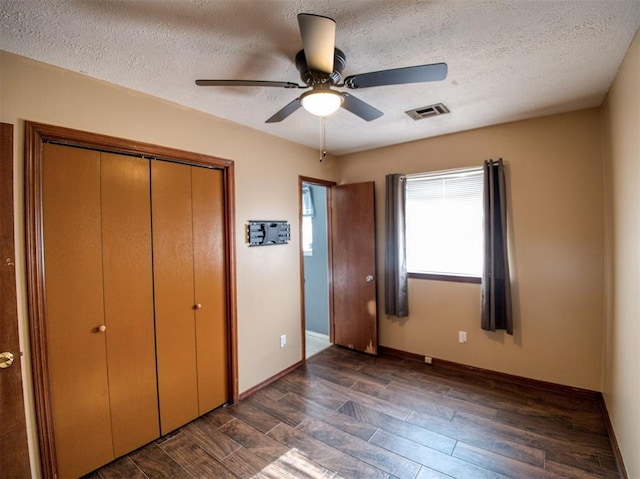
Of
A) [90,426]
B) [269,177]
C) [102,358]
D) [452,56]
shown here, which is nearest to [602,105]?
[452,56]

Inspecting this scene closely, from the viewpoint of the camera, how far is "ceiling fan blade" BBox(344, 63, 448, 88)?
1425mm

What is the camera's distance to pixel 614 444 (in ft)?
6.61

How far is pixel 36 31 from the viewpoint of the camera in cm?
147

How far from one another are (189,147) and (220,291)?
48.4 inches

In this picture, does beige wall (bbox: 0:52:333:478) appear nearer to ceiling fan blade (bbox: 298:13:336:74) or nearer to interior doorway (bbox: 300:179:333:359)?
interior doorway (bbox: 300:179:333:359)

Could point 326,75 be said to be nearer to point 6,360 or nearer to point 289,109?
point 289,109

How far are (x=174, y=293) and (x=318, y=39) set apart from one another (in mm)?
1998

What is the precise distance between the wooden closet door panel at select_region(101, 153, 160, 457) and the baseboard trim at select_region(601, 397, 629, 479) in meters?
3.02

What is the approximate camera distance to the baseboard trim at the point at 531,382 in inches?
78.0

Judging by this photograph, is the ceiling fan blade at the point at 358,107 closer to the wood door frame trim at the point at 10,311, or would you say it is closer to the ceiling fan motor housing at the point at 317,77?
the ceiling fan motor housing at the point at 317,77

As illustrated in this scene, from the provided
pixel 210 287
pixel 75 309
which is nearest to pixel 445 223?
pixel 210 287

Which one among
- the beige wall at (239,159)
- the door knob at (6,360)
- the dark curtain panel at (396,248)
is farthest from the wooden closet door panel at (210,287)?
the dark curtain panel at (396,248)

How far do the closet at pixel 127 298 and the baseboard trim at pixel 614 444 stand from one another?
2.80 metres

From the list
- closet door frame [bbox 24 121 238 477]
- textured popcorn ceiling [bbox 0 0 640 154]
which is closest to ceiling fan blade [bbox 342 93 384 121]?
textured popcorn ceiling [bbox 0 0 640 154]
